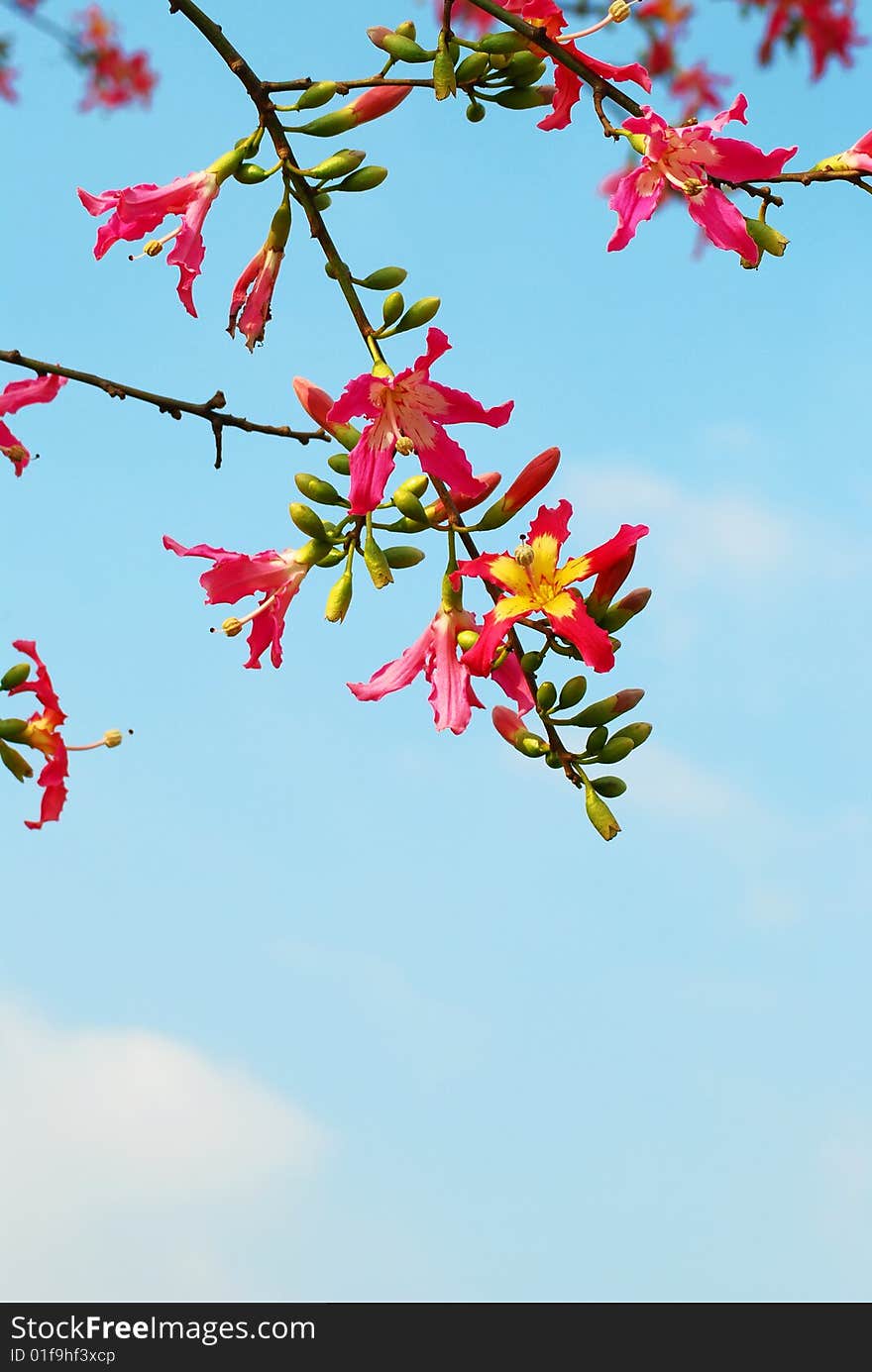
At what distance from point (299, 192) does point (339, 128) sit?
0.14m

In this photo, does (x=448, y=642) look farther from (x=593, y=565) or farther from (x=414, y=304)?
(x=414, y=304)

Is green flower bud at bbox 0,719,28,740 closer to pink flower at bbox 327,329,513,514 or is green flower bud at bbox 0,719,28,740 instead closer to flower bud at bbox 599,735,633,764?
pink flower at bbox 327,329,513,514

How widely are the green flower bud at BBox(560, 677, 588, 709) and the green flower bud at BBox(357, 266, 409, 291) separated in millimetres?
766

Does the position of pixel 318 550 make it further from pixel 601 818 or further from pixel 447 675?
pixel 601 818

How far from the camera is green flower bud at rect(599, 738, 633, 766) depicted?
2.47 m

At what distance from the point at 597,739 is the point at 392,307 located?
82 centimetres

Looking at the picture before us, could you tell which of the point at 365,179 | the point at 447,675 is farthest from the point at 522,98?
the point at 447,675

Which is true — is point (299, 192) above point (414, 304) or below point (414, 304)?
above

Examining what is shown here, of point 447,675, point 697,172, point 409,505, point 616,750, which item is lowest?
point 616,750

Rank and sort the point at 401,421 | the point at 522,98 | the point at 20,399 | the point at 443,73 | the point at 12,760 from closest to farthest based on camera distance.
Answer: the point at 401,421, the point at 443,73, the point at 522,98, the point at 12,760, the point at 20,399

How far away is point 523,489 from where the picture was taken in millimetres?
2592

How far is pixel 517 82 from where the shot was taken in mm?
2752

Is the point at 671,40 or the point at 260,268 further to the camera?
the point at 671,40

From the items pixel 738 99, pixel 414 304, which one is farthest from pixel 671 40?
pixel 414 304
